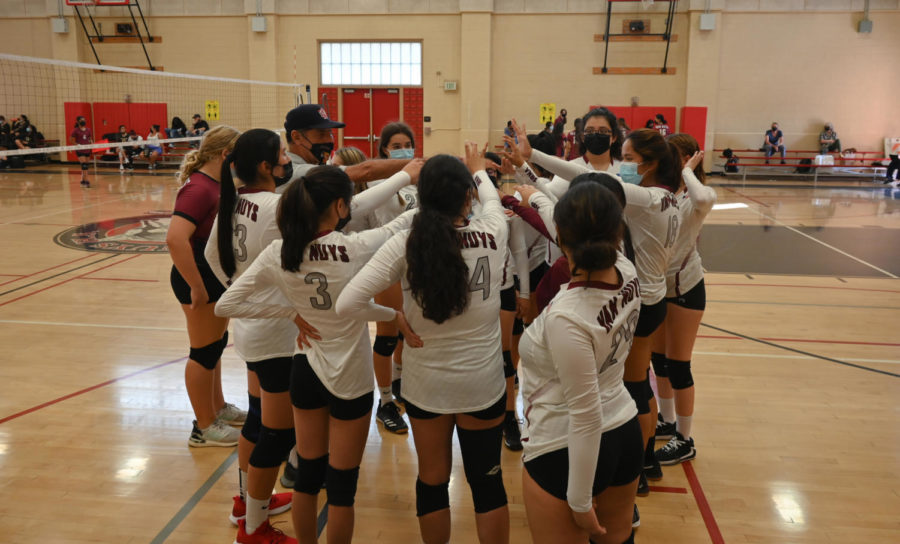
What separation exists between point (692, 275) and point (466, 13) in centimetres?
1703

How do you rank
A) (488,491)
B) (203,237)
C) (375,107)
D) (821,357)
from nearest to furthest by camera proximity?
1. (488,491)
2. (203,237)
3. (821,357)
4. (375,107)

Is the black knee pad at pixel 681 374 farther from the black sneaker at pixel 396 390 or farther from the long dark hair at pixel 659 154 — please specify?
the black sneaker at pixel 396 390

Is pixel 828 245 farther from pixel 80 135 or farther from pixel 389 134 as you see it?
pixel 80 135

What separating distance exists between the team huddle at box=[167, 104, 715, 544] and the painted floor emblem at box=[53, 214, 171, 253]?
6.41 m

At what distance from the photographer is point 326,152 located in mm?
3480

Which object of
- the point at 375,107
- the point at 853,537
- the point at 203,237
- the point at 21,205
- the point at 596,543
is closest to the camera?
the point at 596,543

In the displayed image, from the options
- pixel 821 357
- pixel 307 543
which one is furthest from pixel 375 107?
pixel 307 543

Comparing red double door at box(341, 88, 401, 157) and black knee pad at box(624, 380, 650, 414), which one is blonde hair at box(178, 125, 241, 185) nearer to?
black knee pad at box(624, 380, 650, 414)

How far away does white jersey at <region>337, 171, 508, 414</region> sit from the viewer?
2316 mm

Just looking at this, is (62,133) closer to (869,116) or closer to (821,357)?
(821,357)

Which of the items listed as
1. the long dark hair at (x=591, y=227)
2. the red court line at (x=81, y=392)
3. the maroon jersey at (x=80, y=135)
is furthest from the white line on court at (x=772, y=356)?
the maroon jersey at (x=80, y=135)

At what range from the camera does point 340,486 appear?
250cm

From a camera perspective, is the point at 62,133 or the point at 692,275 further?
the point at 62,133

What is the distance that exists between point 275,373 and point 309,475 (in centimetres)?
45
